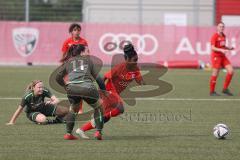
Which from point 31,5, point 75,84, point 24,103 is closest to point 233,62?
point 31,5

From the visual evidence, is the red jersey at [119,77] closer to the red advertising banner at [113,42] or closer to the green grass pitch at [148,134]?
the green grass pitch at [148,134]

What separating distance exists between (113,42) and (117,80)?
1925 cm

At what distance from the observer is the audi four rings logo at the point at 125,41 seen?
30.2m

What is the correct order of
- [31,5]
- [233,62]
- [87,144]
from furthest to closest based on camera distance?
1. [31,5]
2. [233,62]
3. [87,144]

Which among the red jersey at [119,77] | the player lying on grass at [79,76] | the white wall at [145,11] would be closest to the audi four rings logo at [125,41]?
the white wall at [145,11]

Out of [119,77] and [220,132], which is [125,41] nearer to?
[119,77]

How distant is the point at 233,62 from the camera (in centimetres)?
3022

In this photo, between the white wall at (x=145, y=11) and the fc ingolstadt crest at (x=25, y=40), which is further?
the white wall at (x=145, y=11)

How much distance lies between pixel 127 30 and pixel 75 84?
2061cm

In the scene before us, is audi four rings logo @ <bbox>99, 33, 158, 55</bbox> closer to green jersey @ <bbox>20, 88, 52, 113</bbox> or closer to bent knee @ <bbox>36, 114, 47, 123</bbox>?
green jersey @ <bbox>20, 88, 52, 113</bbox>

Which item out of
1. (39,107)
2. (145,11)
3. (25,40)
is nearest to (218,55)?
(39,107)

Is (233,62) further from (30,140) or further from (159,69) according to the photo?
(30,140)

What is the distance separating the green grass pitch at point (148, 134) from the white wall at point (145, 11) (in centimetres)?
1893

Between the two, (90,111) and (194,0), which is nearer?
(90,111)
